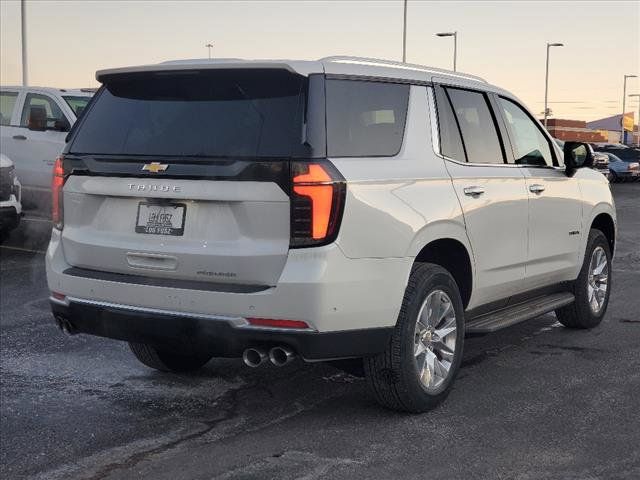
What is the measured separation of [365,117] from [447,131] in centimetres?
79

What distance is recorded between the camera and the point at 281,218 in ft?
14.0

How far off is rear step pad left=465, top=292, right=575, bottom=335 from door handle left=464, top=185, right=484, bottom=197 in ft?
2.61

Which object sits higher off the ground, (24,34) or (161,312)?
(24,34)

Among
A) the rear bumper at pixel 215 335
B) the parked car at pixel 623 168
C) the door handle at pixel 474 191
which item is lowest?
the parked car at pixel 623 168

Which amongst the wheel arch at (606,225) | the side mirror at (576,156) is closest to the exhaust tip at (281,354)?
the side mirror at (576,156)

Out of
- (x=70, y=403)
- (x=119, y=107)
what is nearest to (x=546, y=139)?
(x=119, y=107)

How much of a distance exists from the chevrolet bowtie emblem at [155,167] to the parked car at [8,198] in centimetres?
741

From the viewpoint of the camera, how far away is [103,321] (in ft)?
15.4

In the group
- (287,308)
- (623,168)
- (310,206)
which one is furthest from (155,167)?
(623,168)

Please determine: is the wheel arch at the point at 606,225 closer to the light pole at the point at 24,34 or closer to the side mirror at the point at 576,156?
the side mirror at the point at 576,156

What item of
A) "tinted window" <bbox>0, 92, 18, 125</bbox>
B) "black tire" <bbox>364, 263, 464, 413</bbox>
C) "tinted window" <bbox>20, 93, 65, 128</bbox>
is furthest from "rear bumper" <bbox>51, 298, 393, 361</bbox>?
"tinted window" <bbox>0, 92, 18, 125</bbox>

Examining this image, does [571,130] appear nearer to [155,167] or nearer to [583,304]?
[583,304]

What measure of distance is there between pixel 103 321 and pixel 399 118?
6.23 ft

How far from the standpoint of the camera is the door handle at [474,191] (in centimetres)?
528
